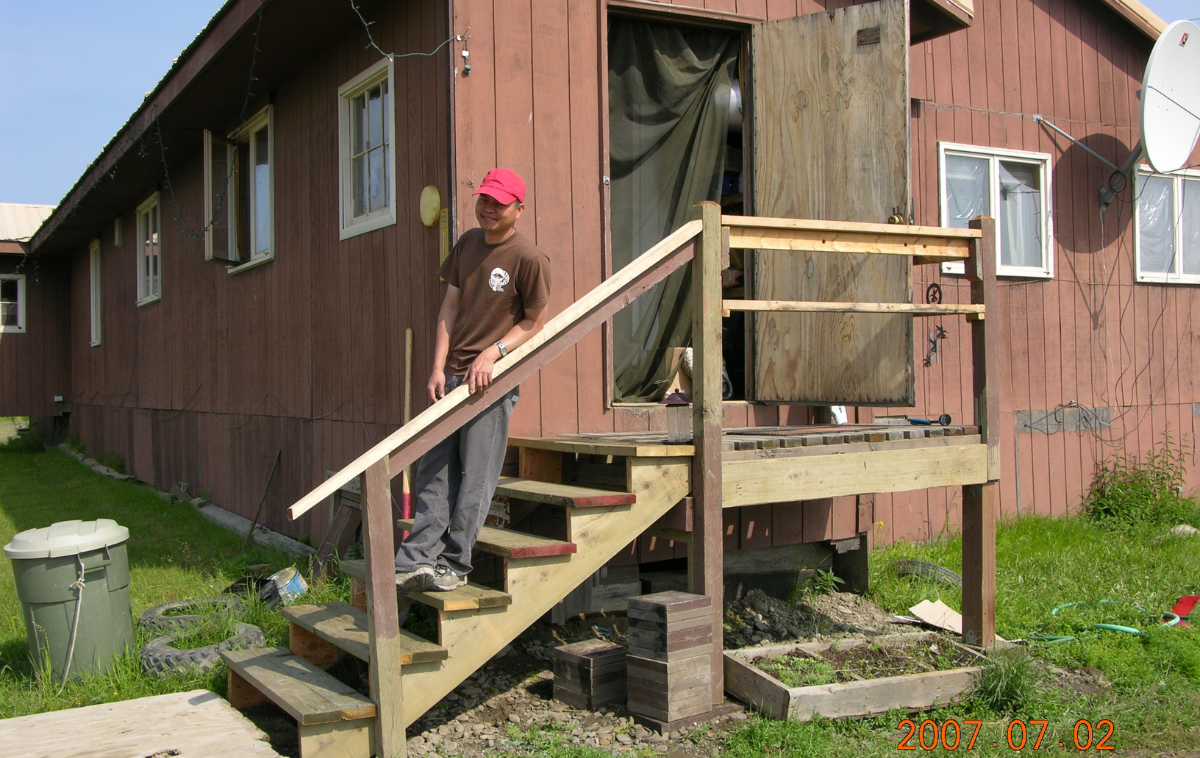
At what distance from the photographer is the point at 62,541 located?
14.1 ft

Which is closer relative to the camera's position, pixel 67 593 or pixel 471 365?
pixel 471 365

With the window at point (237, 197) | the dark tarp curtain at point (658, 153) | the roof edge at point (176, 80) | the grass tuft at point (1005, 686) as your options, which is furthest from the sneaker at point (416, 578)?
the window at point (237, 197)

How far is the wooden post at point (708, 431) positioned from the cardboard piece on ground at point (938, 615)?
1683 millimetres

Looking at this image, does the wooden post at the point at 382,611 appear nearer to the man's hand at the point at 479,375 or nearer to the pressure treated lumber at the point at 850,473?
the man's hand at the point at 479,375

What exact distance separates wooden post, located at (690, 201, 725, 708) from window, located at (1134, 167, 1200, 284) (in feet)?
18.3

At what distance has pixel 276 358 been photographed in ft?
25.2

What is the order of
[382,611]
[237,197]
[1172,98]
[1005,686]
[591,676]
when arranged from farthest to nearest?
1. [237,197]
2. [1172,98]
3. [1005,686]
4. [591,676]
5. [382,611]

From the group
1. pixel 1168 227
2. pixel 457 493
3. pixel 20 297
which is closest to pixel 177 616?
pixel 457 493

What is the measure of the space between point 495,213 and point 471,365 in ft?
2.11

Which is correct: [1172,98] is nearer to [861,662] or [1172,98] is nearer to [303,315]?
[861,662]

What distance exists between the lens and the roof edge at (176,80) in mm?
6633

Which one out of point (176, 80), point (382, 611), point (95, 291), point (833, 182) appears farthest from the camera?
point (95, 291)

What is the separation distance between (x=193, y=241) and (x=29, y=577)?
6.45 metres

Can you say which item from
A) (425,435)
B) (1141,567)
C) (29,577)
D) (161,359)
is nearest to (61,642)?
(29,577)
